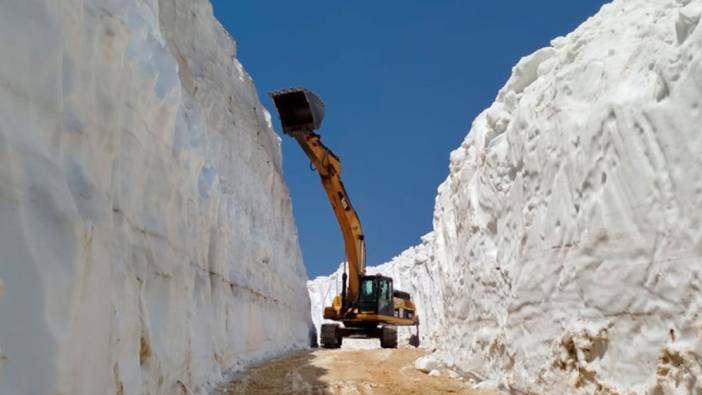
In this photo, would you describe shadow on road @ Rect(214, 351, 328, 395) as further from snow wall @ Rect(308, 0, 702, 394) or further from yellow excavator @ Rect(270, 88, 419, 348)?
yellow excavator @ Rect(270, 88, 419, 348)

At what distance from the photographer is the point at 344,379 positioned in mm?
8953

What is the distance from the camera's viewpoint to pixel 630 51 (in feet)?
18.6

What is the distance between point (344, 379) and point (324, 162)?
8.70 meters

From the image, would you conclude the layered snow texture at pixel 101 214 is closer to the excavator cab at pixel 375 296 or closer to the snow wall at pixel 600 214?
the snow wall at pixel 600 214

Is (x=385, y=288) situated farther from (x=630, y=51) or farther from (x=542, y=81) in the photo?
(x=630, y=51)

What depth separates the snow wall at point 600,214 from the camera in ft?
14.1

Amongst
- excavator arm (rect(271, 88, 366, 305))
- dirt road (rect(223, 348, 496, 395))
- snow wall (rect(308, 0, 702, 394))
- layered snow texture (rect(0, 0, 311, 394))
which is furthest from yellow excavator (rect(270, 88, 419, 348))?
snow wall (rect(308, 0, 702, 394))

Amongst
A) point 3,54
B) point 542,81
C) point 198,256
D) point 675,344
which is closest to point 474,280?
point 542,81

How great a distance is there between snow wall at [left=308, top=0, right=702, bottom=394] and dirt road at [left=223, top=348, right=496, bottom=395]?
2.69 feet

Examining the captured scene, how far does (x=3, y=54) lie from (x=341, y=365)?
931cm

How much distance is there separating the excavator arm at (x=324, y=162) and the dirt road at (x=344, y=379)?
5516mm

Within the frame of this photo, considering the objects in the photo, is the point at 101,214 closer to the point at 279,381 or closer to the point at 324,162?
the point at 279,381

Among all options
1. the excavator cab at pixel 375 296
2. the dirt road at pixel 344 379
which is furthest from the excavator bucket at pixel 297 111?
the dirt road at pixel 344 379

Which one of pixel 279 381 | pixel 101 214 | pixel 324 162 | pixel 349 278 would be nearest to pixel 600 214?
pixel 101 214
